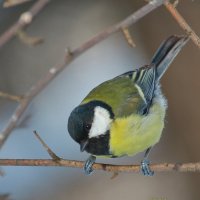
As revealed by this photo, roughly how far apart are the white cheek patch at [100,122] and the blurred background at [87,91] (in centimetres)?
74

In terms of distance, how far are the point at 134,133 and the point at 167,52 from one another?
0.45 meters

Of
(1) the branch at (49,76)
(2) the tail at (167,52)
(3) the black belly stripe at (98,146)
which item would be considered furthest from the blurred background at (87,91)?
(1) the branch at (49,76)

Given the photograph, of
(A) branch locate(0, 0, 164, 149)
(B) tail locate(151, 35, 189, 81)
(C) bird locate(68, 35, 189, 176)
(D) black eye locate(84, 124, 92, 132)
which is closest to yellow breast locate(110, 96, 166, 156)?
(C) bird locate(68, 35, 189, 176)

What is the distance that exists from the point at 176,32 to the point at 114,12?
0.89 metres

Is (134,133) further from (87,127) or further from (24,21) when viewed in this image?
(24,21)

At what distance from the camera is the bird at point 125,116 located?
1576mm

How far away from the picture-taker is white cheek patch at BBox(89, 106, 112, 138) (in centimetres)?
159

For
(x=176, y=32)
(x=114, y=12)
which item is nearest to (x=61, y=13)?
(x=114, y=12)

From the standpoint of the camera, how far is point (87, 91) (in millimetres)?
3275

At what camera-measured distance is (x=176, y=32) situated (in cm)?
255

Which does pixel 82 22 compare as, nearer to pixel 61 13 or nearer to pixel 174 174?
pixel 61 13

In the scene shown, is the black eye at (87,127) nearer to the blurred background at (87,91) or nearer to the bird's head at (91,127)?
the bird's head at (91,127)

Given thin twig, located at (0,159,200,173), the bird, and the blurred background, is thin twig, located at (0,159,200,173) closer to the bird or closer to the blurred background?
the bird

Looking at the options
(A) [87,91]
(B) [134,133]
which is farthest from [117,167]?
(A) [87,91]
